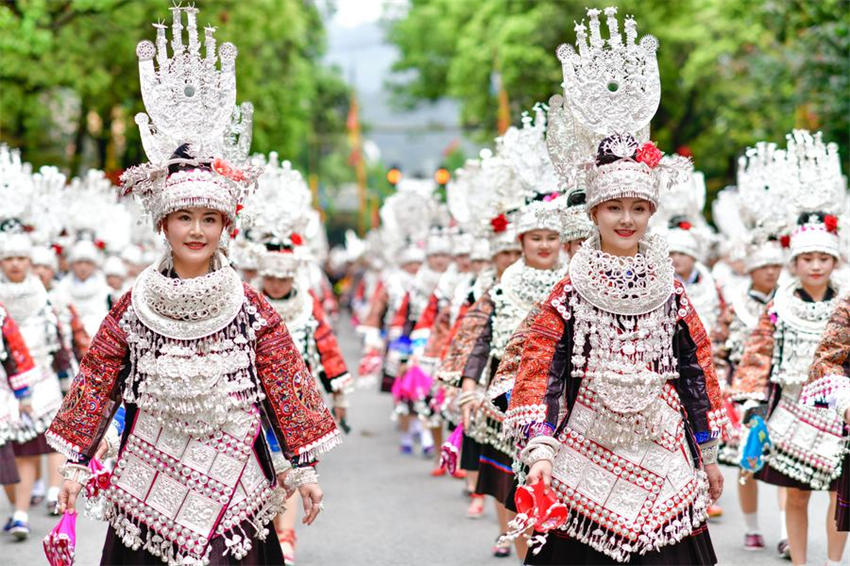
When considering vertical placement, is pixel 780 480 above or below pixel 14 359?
below

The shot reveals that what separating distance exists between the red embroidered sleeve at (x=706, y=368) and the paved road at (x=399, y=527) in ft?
11.0

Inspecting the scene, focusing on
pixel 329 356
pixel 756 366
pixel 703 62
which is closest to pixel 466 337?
pixel 329 356

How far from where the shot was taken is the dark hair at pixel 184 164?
5.45 metres

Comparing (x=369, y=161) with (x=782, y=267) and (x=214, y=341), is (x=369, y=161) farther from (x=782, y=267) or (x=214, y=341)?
(x=214, y=341)

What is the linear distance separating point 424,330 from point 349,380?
10.7ft

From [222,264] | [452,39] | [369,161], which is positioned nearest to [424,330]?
[222,264]

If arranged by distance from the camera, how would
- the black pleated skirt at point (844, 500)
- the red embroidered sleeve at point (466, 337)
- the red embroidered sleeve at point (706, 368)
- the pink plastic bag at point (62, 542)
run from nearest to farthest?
the pink plastic bag at point (62, 542) < the red embroidered sleeve at point (706, 368) < the black pleated skirt at point (844, 500) < the red embroidered sleeve at point (466, 337)

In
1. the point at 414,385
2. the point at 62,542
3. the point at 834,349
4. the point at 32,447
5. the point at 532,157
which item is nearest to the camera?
the point at 62,542

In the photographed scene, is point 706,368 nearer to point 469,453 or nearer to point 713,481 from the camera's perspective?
point 713,481

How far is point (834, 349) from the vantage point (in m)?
6.29

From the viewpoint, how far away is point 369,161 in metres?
71.8

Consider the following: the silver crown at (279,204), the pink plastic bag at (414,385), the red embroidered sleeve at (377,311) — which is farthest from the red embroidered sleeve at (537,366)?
the red embroidered sleeve at (377,311)

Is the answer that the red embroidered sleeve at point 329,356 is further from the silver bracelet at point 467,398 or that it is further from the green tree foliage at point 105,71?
the green tree foliage at point 105,71

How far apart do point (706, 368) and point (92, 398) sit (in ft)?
8.36
